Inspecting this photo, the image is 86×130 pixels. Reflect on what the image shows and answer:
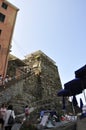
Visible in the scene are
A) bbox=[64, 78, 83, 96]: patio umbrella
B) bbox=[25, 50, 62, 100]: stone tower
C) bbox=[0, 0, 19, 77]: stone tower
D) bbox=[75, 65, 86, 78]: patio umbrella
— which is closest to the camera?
bbox=[75, 65, 86, 78]: patio umbrella

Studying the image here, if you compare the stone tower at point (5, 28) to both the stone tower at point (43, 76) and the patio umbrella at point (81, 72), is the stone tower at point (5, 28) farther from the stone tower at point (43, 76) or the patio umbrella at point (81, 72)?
the patio umbrella at point (81, 72)

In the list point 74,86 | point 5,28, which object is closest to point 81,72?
point 74,86

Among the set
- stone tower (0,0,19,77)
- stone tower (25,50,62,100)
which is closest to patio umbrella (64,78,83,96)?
stone tower (25,50,62,100)

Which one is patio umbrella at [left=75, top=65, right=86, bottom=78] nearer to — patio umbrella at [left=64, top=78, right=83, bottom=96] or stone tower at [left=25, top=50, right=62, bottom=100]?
patio umbrella at [left=64, top=78, right=83, bottom=96]

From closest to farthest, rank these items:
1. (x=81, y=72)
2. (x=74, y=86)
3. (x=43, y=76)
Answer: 1. (x=81, y=72)
2. (x=74, y=86)
3. (x=43, y=76)

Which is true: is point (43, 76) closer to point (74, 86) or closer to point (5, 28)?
point (5, 28)

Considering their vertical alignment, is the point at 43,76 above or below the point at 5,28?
below

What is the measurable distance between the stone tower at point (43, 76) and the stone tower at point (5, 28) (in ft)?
13.5

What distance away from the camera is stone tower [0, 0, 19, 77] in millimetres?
34959

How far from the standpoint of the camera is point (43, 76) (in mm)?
40188

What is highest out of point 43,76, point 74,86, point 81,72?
point 43,76

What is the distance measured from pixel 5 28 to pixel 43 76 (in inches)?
356

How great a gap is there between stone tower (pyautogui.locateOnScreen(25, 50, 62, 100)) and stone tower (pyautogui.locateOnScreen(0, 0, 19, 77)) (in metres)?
4.12

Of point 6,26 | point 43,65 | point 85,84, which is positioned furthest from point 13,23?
point 85,84
